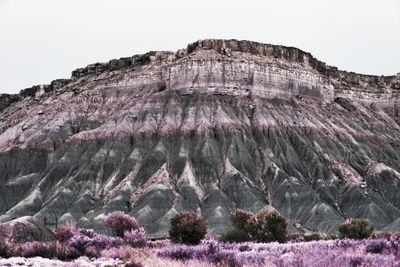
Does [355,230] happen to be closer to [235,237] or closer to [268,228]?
[268,228]

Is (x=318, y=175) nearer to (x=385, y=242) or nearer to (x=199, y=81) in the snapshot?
(x=199, y=81)

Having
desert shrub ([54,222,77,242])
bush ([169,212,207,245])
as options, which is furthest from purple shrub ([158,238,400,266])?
bush ([169,212,207,245])

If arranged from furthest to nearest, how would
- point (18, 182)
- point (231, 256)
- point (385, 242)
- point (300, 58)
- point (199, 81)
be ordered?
point (300, 58) < point (199, 81) < point (18, 182) < point (385, 242) < point (231, 256)

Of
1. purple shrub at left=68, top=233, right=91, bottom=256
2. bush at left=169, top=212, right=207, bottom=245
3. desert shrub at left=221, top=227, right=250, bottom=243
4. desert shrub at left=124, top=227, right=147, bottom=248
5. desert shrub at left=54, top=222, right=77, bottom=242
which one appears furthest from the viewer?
desert shrub at left=221, top=227, right=250, bottom=243

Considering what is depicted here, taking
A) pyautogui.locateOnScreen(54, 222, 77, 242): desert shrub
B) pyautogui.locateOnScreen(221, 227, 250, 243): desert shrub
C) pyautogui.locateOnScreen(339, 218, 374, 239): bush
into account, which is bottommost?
pyautogui.locateOnScreen(339, 218, 374, 239): bush

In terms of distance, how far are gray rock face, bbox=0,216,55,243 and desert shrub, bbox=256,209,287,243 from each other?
12.1 meters

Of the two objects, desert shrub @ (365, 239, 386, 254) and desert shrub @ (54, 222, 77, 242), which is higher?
desert shrub @ (365, 239, 386, 254)

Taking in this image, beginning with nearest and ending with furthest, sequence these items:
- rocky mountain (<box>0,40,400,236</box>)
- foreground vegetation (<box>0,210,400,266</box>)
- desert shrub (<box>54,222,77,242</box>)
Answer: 1. foreground vegetation (<box>0,210,400,266</box>)
2. desert shrub (<box>54,222,77,242</box>)
3. rocky mountain (<box>0,40,400,236</box>)

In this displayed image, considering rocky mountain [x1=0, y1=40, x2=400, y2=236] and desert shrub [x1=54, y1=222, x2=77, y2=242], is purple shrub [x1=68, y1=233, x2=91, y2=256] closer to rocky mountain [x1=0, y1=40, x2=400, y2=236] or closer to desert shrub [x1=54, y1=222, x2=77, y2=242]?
desert shrub [x1=54, y1=222, x2=77, y2=242]

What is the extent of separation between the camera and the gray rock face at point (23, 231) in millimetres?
22650

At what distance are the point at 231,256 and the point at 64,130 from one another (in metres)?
108

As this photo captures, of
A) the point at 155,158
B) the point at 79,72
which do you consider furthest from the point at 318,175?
the point at 79,72

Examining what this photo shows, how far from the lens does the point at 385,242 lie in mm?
14977

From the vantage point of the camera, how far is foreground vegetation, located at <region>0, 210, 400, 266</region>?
39.6ft
